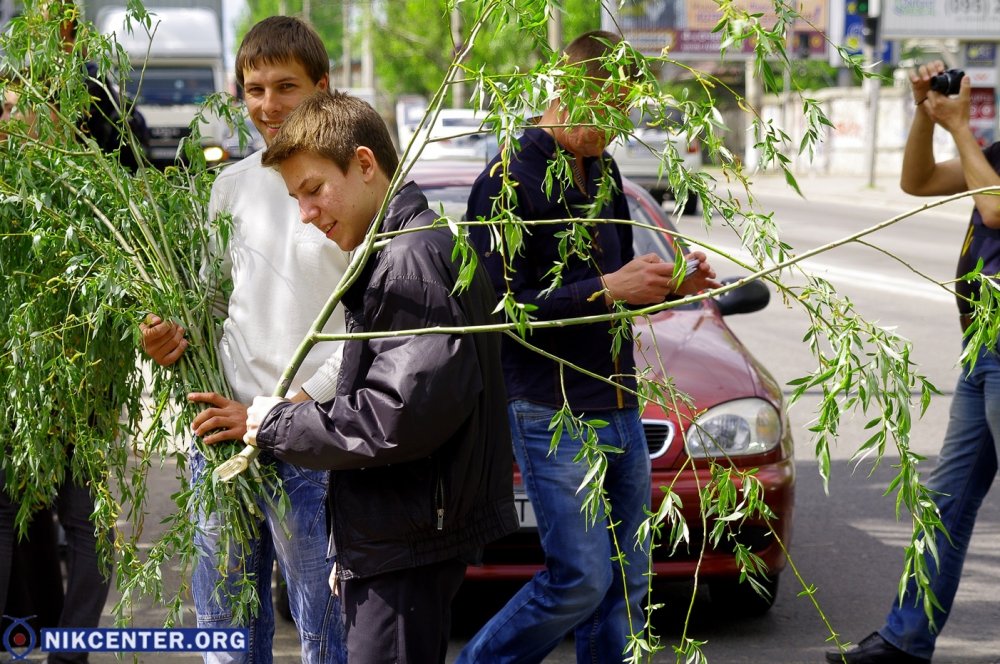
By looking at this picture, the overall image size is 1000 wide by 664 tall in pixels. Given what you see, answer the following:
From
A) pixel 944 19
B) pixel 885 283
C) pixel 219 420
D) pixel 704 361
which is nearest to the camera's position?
pixel 219 420

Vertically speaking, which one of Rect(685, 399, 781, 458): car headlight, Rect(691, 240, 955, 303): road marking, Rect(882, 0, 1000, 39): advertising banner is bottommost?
Rect(691, 240, 955, 303): road marking

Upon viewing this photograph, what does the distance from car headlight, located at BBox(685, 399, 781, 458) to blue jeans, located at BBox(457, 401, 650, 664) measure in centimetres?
120

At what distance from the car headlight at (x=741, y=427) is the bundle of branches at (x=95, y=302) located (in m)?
2.25

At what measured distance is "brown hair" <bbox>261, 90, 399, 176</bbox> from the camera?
2.75 m

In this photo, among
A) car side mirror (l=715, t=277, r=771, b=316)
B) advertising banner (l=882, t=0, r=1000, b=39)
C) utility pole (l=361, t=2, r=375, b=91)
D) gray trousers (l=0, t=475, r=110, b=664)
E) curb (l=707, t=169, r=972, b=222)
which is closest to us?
gray trousers (l=0, t=475, r=110, b=664)

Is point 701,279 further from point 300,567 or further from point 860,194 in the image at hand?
point 860,194

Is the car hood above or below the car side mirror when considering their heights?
below

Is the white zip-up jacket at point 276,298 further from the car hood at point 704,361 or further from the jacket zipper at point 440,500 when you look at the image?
the car hood at point 704,361

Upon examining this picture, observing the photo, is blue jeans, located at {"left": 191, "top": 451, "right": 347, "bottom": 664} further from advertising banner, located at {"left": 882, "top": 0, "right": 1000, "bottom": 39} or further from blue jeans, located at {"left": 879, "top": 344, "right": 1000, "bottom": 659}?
advertising banner, located at {"left": 882, "top": 0, "right": 1000, "bottom": 39}

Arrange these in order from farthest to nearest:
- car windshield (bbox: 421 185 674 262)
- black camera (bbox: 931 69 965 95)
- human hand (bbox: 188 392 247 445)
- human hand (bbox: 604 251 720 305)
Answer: car windshield (bbox: 421 185 674 262) → black camera (bbox: 931 69 965 95) → human hand (bbox: 604 251 720 305) → human hand (bbox: 188 392 247 445)

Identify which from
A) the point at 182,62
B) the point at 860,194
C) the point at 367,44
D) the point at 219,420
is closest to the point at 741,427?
the point at 219,420

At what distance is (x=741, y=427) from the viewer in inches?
203

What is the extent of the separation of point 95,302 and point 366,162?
784 mm

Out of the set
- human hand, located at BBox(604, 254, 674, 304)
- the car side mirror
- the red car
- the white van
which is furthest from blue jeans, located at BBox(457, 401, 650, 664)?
the white van
